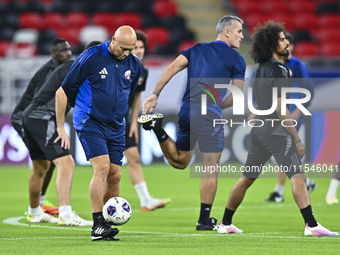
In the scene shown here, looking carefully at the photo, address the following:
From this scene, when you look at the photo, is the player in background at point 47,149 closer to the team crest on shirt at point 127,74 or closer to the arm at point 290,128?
the team crest on shirt at point 127,74

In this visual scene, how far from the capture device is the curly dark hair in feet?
23.1

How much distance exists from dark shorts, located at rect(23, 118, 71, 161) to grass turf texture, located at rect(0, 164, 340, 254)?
0.91 meters

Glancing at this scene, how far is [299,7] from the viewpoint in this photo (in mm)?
24016

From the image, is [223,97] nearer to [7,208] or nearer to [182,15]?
[7,208]

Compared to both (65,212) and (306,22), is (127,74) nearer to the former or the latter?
(65,212)

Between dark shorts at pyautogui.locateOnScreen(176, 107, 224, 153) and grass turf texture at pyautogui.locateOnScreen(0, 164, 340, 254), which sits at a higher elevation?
dark shorts at pyautogui.locateOnScreen(176, 107, 224, 153)

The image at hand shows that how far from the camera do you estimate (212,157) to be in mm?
7215

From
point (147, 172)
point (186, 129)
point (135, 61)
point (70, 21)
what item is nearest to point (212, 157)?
point (186, 129)

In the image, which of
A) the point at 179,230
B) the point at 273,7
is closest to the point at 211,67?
the point at 179,230

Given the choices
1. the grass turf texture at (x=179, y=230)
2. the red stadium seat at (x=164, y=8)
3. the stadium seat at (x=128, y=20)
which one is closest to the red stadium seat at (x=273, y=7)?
the red stadium seat at (x=164, y=8)

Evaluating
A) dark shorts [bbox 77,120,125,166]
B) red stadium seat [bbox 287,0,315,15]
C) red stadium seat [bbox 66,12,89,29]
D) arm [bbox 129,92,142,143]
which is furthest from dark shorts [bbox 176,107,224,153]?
red stadium seat [bbox 287,0,315,15]

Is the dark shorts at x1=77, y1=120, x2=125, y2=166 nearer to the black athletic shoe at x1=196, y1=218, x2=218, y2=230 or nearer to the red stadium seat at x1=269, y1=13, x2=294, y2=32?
the black athletic shoe at x1=196, y1=218, x2=218, y2=230

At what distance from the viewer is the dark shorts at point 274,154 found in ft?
22.4

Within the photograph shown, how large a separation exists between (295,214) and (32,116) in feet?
12.7
